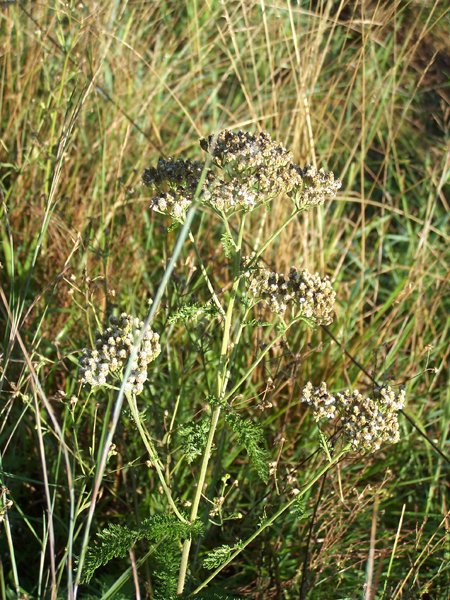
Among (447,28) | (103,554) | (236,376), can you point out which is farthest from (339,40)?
(103,554)

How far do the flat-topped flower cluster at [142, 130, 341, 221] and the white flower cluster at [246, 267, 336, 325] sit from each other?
184 millimetres

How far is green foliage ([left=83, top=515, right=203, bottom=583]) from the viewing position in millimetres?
1790

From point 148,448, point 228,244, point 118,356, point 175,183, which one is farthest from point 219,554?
point 175,183

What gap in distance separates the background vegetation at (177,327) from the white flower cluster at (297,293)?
1.06ft

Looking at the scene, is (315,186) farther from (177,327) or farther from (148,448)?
(177,327)

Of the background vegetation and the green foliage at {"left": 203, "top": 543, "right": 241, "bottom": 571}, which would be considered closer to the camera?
the green foliage at {"left": 203, "top": 543, "right": 241, "bottom": 571}

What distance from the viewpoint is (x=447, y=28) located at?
197 inches

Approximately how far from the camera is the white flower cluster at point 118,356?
5.54 ft

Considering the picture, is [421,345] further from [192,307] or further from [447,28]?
[447,28]

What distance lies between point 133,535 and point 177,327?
1351 millimetres

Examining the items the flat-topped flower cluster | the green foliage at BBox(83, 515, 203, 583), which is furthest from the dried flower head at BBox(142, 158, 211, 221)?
the green foliage at BBox(83, 515, 203, 583)

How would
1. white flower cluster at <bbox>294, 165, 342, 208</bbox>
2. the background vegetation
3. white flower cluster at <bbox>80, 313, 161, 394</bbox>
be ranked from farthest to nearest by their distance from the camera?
the background vegetation, white flower cluster at <bbox>294, 165, 342, 208</bbox>, white flower cluster at <bbox>80, 313, 161, 394</bbox>

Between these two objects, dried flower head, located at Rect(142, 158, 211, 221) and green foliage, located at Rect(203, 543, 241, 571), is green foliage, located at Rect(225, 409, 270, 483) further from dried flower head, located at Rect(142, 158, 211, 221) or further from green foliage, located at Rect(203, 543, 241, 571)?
dried flower head, located at Rect(142, 158, 211, 221)

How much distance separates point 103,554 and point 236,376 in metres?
1.23
